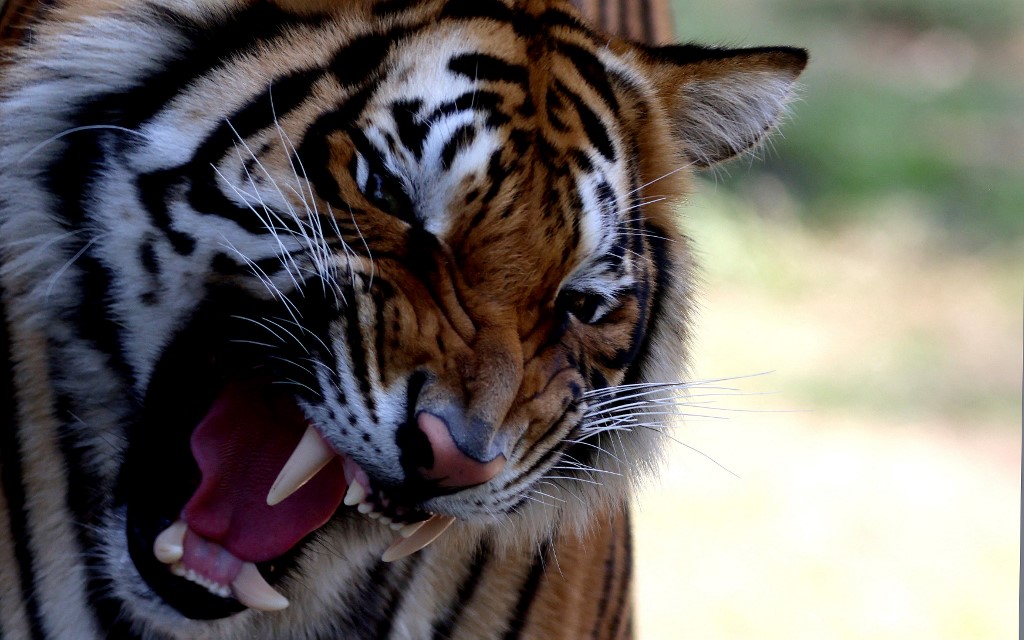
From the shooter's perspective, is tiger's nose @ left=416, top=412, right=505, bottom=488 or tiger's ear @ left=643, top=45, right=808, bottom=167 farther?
tiger's ear @ left=643, top=45, right=808, bottom=167

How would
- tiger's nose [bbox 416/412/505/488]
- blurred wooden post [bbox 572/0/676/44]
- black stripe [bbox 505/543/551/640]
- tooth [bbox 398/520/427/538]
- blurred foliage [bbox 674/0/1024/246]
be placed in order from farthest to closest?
blurred foliage [bbox 674/0/1024/246] < blurred wooden post [bbox 572/0/676/44] < black stripe [bbox 505/543/551/640] < tooth [bbox 398/520/427/538] < tiger's nose [bbox 416/412/505/488]

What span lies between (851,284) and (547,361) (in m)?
2.63

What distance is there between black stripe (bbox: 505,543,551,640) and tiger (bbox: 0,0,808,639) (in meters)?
0.14

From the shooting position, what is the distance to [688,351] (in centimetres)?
112

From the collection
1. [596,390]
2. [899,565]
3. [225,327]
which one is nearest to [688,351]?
[596,390]

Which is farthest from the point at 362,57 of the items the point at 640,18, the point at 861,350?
the point at 861,350

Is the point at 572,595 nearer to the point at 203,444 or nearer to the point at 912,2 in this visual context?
the point at 203,444

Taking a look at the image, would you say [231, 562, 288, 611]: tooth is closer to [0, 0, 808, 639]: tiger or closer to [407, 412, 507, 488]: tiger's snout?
[0, 0, 808, 639]: tiger

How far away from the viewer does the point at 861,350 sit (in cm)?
312

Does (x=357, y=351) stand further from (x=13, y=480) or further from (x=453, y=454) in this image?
(x=13, y=480)

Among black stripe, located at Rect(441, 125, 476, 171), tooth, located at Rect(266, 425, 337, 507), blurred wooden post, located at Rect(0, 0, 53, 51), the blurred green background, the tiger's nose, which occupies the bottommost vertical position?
the blurred green background

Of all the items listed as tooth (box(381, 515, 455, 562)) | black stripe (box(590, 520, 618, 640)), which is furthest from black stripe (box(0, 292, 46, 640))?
black stripe (box(590, 520, 618, 640))

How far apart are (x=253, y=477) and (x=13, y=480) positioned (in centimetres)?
19

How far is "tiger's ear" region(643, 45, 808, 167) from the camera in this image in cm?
106
